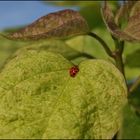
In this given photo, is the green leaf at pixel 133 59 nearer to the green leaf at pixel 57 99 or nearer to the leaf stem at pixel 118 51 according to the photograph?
the leaf stem at pixel 118 51

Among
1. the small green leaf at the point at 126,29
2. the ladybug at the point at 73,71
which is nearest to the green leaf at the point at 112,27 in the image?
the small green leaf at the point at 126,29

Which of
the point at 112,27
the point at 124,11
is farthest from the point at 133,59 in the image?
the point at 112,27

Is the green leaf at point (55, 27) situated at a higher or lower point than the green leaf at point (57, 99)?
higher

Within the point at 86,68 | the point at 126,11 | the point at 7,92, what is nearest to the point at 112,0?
the point at 126,11

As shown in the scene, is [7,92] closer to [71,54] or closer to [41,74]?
[41,74]

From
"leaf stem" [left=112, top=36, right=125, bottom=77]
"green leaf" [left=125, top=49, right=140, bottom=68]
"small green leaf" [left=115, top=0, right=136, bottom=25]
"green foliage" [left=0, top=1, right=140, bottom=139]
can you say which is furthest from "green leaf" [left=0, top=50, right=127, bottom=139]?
"green leaf" [left=125, top=49, right=140, bottom=68]

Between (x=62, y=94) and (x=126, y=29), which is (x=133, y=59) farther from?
(x=62, y=94)

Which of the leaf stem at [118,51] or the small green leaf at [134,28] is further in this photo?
the leaf stem at [118,51]
